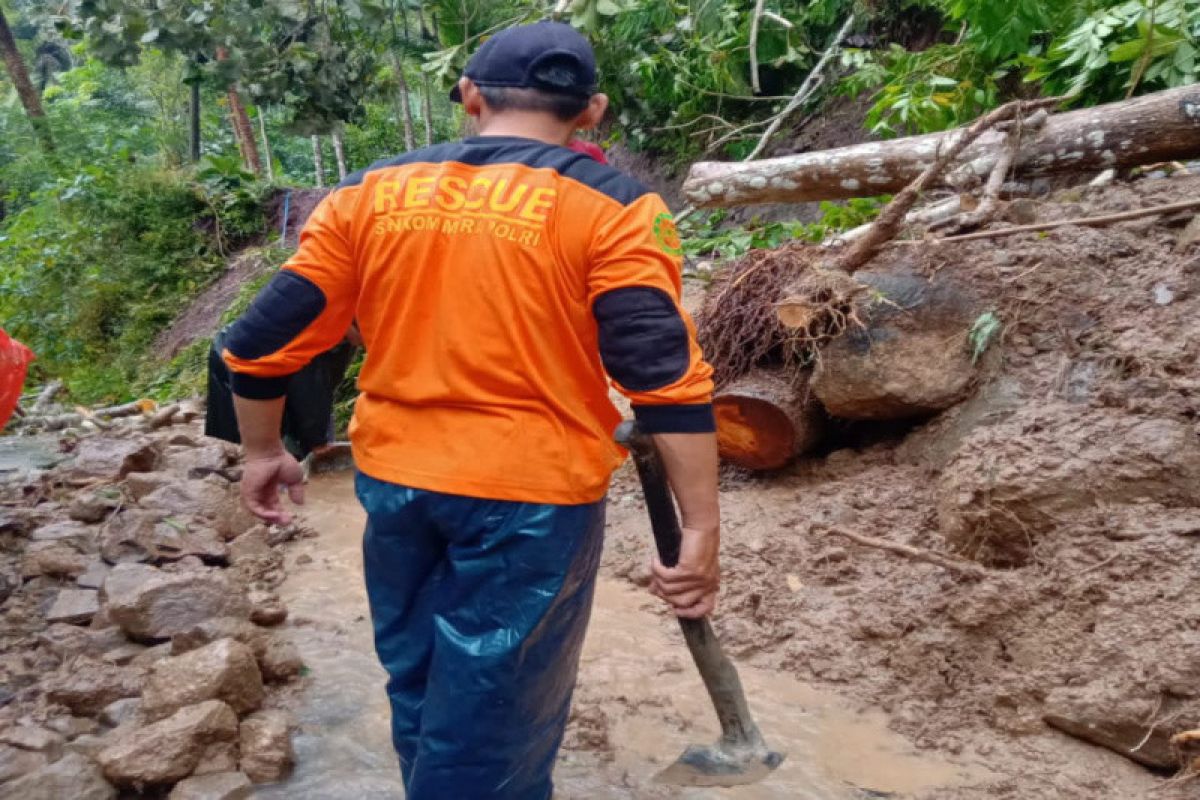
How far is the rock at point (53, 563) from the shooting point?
3885 mm

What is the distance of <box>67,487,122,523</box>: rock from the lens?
464cm

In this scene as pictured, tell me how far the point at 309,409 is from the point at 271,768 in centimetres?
101

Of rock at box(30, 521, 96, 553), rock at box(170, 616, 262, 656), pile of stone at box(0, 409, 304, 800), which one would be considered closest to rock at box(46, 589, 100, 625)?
pile of stone at box(0, 409, 304, 800)

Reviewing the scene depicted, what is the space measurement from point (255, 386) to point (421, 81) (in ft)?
44.3

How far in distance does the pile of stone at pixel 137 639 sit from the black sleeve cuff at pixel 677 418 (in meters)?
1.59

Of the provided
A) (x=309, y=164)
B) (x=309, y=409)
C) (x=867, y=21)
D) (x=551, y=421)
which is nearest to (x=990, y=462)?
(x=551, y=421)

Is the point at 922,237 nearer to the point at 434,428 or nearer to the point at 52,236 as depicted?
the point at 434,428

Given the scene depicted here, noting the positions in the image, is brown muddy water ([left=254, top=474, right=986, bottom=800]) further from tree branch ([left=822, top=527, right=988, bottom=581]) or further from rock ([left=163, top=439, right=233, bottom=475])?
rock ([left=163, top=439, right=233, bottom=475])

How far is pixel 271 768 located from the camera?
2.54 m

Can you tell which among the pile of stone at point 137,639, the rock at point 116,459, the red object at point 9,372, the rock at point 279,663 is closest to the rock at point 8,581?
Result: the pile of stone at point 137,639

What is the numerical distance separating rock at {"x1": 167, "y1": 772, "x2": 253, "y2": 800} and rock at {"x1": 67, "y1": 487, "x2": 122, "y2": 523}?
2.71 metres

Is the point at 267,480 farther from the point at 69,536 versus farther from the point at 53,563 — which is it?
the point at 69,536

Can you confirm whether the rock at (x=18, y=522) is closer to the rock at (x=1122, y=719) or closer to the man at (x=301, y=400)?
the man at (x=301, y=400)

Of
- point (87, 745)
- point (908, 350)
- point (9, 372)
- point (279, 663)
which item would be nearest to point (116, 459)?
point (9, 372)
